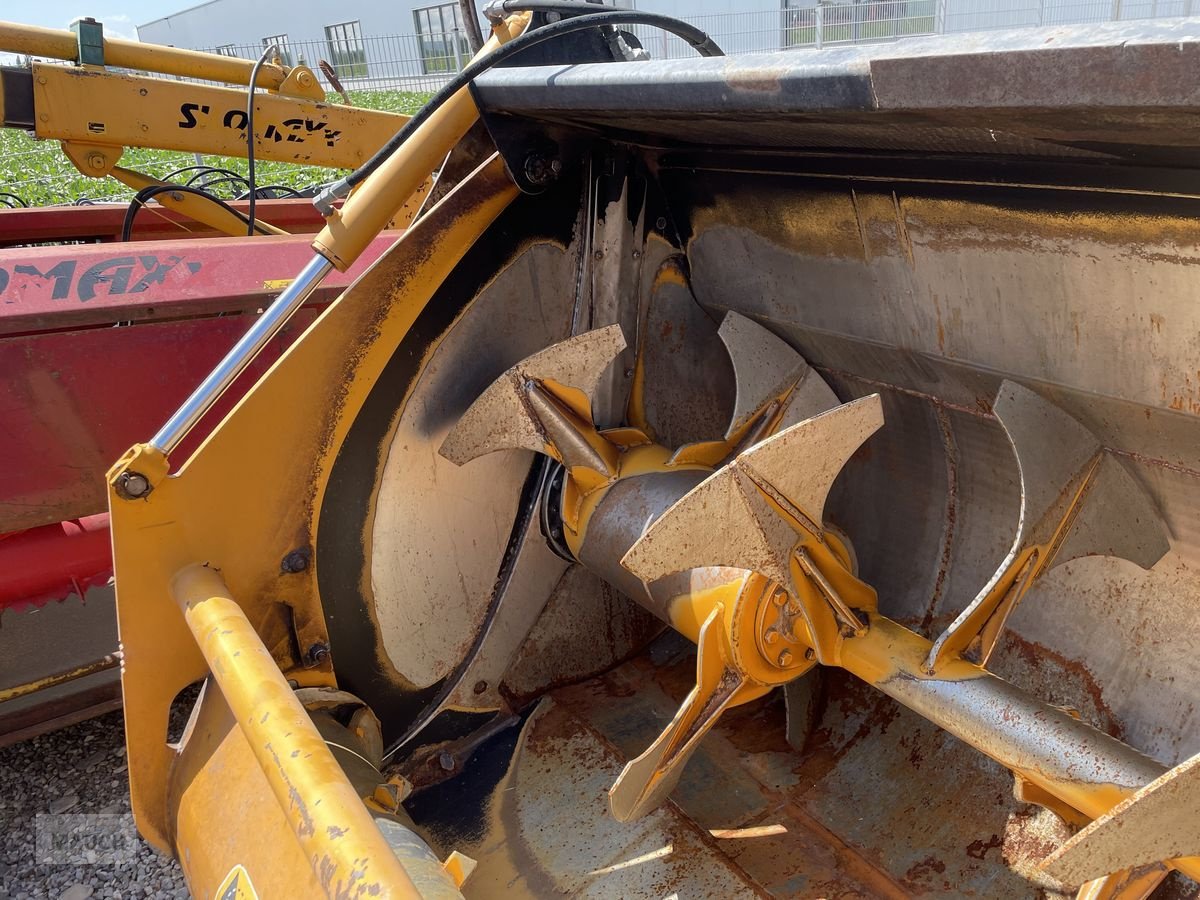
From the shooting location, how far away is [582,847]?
1738 millimetres

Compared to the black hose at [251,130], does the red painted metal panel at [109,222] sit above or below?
below

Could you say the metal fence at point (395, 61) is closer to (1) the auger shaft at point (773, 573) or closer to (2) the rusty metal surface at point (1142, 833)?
(1) the auger shaft at point (773, 573)

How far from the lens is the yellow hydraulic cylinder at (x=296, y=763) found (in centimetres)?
100

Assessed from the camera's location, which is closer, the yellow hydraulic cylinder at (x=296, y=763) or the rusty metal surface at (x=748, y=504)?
the yellow hydraulic cylinder at (x=296, y=763)

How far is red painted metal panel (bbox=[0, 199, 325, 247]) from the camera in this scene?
157 inches

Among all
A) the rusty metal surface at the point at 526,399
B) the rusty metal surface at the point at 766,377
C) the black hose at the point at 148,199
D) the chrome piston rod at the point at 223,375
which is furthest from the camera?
the black hose at the point at 148,199

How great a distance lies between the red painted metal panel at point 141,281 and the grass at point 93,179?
4.02m

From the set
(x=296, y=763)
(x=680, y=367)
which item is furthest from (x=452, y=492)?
(x=296, y=763)

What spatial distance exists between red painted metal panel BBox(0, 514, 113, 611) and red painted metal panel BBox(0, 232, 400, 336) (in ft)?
1.35

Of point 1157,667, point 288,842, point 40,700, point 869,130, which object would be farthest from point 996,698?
point 40,700

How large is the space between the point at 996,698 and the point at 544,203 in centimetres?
111

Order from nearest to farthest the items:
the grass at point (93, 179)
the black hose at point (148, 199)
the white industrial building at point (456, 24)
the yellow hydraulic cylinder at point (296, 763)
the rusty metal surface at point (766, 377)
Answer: the yellow hydraulic cylinder at point (296, 763), the rusty metal surface at point (766, 377), the black hose at point (148, 199), the grass at point (93, 179), the white industrial building at point (456, 24)

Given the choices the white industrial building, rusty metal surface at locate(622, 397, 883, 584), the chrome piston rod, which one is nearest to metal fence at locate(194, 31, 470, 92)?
the white industrial building

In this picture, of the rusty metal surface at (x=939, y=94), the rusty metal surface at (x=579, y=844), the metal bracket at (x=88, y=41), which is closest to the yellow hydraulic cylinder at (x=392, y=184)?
the rusty metal surface at (x=939, y=94)
